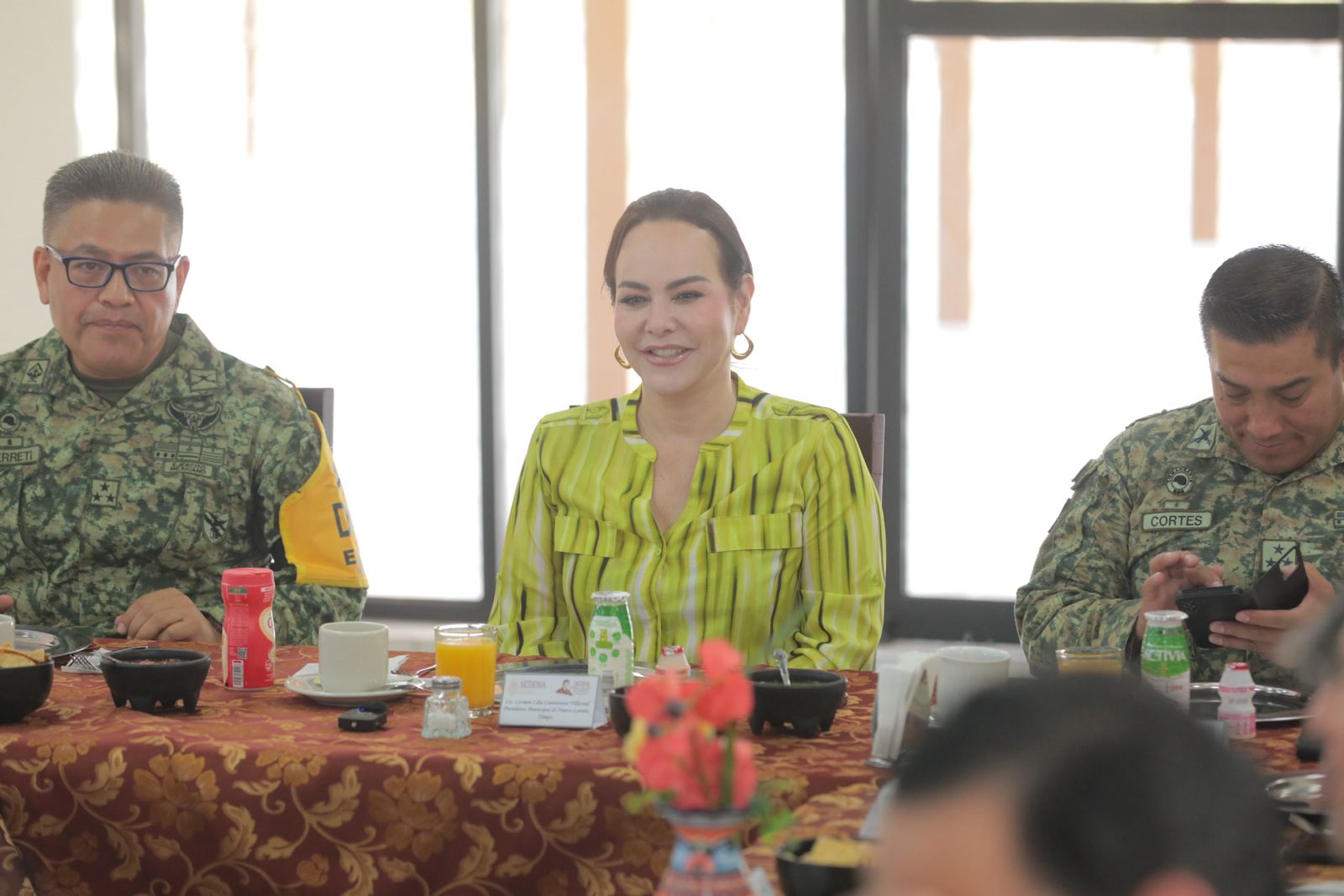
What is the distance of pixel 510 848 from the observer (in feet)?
4.88

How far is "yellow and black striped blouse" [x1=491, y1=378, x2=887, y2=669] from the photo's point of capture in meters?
2.23

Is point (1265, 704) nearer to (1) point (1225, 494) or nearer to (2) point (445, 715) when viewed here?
(1) point (1225, 494)

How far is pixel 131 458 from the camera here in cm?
244

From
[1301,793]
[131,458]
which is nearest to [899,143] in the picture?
[131,458]

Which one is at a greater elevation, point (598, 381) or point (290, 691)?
point (598, 381)

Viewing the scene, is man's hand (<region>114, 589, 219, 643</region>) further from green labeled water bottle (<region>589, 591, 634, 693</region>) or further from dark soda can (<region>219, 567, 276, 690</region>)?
green labeled water bottle (<region>589, 591, 634, 693</region>)

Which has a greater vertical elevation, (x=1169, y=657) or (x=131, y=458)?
(x=131, y=458)

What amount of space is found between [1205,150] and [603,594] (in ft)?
9.95

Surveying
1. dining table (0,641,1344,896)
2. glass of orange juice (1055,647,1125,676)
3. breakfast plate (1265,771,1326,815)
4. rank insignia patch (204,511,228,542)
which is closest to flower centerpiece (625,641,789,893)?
dining table (0,641,1344,896)

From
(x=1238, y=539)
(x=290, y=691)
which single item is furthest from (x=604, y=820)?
(x=1238, y=539)

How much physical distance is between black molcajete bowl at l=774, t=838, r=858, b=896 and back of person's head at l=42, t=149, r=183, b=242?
1.80 meters

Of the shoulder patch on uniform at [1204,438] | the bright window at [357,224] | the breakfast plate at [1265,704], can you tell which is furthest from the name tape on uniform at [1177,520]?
the bright window at [357,224]

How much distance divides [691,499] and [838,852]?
116cm

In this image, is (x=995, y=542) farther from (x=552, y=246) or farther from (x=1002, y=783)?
(x=1002, y=783)
